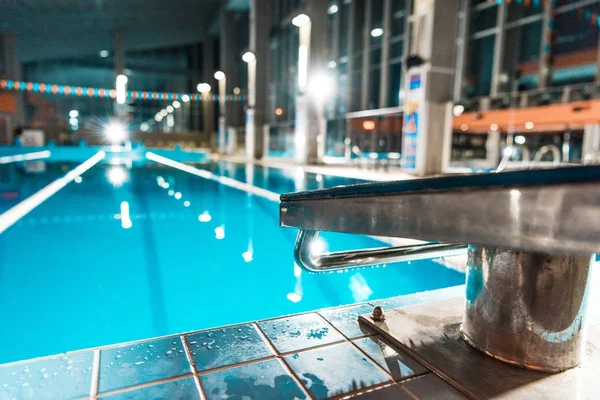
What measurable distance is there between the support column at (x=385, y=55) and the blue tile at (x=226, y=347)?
1565cm

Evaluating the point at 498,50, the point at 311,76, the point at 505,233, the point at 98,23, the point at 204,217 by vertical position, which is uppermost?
the point at 98,23

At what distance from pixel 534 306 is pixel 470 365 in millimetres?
270

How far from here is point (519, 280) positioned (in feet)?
4.09

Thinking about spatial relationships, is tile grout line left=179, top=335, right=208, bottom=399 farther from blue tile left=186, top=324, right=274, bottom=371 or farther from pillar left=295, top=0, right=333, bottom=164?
pillar left=295, top=0, right=333, bottom=164

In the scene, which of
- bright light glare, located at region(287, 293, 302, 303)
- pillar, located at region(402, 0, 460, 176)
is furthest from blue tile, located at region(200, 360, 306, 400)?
pillar, located at region(402, 0, 460, 176)

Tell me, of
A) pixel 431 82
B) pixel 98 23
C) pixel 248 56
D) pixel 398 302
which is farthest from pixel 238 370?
pixel 98 23

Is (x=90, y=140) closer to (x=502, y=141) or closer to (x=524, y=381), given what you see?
(x=502, y=141)

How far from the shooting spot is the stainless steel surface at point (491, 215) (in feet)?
2.46

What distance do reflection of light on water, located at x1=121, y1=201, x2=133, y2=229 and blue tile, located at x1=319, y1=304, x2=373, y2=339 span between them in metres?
3.79

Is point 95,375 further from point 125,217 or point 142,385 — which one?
point 125,217

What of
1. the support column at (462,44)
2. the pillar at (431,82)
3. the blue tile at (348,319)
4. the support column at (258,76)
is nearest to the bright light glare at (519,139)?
the support column at (462,44)

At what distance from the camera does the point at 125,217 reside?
5.43m

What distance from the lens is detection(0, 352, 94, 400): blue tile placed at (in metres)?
1.19

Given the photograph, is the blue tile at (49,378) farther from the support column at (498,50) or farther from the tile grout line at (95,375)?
the support column at (498,50)
